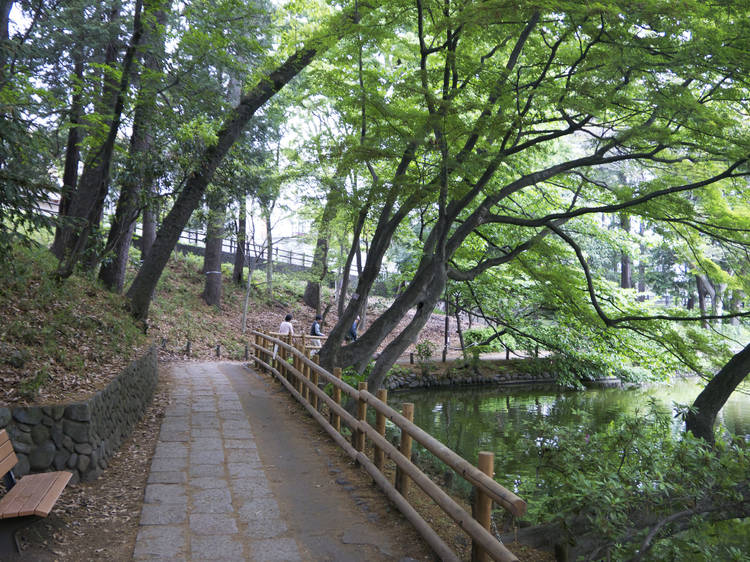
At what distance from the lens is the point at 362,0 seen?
26.5ft

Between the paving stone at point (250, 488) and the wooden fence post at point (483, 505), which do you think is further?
the paving stone at point (250, 488)

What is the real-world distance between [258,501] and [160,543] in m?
1.01

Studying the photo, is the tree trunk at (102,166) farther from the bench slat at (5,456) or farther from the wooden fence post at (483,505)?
the wooden fence post at (483,505)

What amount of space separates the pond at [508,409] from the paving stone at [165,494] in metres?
4.76

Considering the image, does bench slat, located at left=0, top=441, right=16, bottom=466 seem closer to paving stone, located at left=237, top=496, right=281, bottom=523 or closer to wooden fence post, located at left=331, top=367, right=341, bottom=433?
paving stone, located at left=237, top=496, right=281, bottom=523

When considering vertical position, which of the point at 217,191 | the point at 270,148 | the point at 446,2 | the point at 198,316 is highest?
the point at 270,148

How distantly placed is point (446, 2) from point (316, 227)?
12987 millimetres

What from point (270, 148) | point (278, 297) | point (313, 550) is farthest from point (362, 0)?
point (278, 297)

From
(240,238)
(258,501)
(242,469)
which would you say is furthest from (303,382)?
(240,238)

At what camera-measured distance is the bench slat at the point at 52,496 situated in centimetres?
333

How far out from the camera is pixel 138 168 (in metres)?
10.2

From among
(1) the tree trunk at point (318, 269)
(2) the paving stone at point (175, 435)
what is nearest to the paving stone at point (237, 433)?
(2) the paving stone at point (175, 435)

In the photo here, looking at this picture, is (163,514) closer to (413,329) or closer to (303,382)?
(303,382)

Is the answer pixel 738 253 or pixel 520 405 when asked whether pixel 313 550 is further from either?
pixel 520 405
